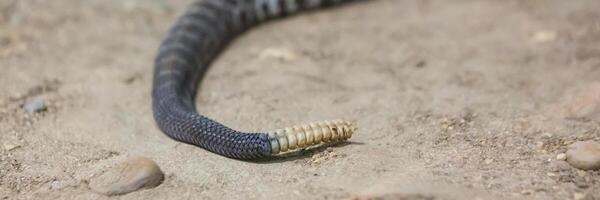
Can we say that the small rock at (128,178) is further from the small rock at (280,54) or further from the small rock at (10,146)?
the small rock at (280,54)

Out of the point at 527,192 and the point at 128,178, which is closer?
the point at 527,192

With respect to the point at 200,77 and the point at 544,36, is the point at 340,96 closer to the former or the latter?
the point at 200,77

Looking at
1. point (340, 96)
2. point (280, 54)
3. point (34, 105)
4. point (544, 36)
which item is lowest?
point (34, 105)

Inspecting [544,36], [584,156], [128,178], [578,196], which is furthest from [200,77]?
[578,196]

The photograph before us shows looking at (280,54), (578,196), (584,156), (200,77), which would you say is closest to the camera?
(578,196)

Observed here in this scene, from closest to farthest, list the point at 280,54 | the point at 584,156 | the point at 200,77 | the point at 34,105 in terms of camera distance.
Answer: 1. the point at 584,156
2. the point at 34,105
3. the point at 200,77
4. the point at 280,54

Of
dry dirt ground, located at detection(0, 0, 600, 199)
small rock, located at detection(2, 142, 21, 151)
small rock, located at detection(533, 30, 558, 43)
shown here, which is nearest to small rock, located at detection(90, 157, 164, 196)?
dry dirt ground, located at detection(0, 0, 600, 199)

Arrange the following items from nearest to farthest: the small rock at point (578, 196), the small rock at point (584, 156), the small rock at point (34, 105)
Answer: the small rock at point (578, 196), the small rock at point (584, 156), the small rock at point (34, 105)

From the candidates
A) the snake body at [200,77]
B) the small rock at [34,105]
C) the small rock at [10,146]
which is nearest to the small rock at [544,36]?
the snake body at [200,77]
